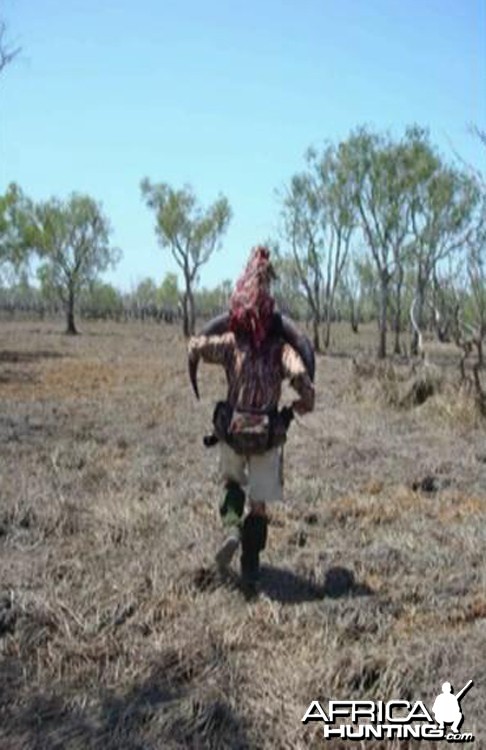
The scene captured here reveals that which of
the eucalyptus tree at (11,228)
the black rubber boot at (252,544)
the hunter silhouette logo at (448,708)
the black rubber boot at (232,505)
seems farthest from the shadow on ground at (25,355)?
the hunter silhouette logo at (448,708)

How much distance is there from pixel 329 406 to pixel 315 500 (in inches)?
256

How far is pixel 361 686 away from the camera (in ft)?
10.6

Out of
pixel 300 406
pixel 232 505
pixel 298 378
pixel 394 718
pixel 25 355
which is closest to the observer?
pixel 394 718

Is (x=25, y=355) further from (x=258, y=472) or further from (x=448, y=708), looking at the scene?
(x=448, y=708)

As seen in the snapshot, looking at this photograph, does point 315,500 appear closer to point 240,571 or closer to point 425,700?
point 240,571

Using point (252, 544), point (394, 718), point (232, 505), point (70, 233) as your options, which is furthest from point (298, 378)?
point (70, 233)

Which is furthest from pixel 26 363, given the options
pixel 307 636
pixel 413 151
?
pixel 307 636

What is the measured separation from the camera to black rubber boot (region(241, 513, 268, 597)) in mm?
4199

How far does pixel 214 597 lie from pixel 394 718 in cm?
132

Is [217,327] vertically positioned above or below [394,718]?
above

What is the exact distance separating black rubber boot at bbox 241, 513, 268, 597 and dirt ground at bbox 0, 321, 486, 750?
115 mm

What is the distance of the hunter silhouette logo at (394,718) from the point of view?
2887 mm

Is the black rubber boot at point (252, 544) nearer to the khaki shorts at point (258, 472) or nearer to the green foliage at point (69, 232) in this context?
the khaki shorts at point (258, 472)

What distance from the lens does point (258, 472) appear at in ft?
13.8
